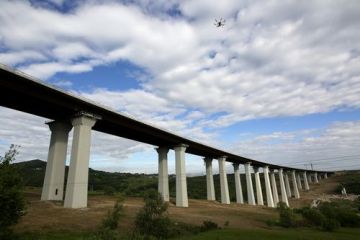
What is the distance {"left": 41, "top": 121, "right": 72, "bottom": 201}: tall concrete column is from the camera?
4522cm

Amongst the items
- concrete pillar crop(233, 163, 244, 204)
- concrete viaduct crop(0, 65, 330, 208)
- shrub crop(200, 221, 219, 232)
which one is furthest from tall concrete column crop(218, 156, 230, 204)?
shrub crop(200, 221, 219, 232)

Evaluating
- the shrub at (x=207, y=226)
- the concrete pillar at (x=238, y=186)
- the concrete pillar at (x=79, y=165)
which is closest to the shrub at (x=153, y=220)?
the shrub at (x=207, y=226)

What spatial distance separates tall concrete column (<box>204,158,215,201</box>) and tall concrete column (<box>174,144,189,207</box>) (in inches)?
891

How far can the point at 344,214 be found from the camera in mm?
56781

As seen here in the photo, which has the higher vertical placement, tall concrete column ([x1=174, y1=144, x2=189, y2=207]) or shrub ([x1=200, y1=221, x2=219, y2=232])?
tall concrete column ([x1=174, y1=144, x2=189, y2=207])

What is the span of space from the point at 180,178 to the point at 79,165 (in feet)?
101

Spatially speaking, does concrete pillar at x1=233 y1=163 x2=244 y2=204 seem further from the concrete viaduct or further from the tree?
the tree

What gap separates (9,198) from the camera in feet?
72.1

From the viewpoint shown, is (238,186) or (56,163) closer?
(56,163)

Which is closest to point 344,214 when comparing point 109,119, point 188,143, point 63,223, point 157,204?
point 188,143

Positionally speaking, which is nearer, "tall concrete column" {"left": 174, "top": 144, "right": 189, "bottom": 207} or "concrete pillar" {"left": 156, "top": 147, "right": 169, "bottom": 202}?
"tall concrete column" {"left": 174, "top": 144, "right": 189, "bottom": 207}

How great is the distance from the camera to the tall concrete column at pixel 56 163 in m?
45.2

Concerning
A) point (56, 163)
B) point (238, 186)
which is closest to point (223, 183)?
point (238, 186)

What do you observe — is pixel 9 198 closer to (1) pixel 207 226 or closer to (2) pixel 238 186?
(1) pixel 207 226
